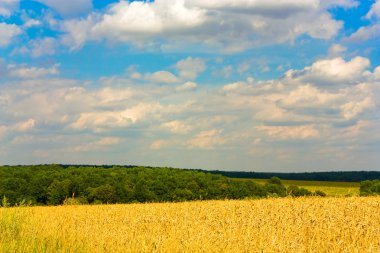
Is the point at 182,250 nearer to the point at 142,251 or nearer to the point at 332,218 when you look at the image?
the point at 142,251

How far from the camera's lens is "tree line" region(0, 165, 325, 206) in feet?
133

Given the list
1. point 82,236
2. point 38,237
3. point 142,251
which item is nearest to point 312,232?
point 142,251

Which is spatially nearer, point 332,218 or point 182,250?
point 182,250

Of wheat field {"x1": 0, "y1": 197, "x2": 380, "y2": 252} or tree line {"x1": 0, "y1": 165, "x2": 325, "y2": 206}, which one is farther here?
tree line {"x1": 0, "y1": 165, "x2": 325, "y2": 206}

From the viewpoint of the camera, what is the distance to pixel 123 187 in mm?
40750

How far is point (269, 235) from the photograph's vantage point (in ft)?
33.1

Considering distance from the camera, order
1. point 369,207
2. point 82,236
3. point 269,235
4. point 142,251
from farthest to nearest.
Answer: point 369,207 < point 82,236 < point 269,235 < point 142,251

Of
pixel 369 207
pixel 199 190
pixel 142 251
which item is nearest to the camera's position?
pixel 142 251

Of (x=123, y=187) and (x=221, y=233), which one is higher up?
(x=123, y=187)

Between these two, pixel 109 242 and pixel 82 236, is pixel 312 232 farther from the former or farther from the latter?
pixel 82 236

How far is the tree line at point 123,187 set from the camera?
4041cm

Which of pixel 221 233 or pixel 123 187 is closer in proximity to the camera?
pixel 221 233

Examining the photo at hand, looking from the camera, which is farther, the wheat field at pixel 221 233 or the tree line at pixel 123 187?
the tree line at pixel 123 187

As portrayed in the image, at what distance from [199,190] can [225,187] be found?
2717 mm
